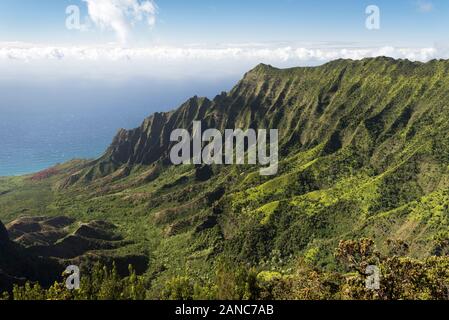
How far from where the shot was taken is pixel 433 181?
16250 cm

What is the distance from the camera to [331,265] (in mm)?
135750

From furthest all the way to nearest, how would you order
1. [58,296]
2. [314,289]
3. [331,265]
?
1. [331,265]
2. [314,289]
3. [58,296]

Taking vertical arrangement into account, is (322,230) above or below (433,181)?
below

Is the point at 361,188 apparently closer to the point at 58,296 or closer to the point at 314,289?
the point at 314,289

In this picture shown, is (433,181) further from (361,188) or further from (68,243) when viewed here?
(68,243)

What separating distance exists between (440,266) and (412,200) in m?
101

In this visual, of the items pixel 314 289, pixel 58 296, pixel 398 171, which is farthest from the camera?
pixel 398 171

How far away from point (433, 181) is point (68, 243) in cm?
14660
